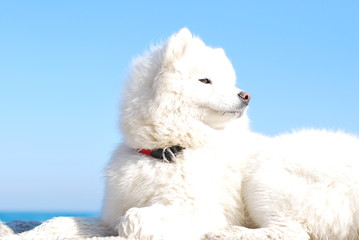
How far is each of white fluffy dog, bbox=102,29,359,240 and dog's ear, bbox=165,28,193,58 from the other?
0.04 ft

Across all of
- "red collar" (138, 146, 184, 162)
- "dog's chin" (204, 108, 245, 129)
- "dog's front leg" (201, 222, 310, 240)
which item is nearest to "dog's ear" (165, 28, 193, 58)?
"dog's chin" (204, 108, 245, 129)

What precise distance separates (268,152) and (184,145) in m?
0.95

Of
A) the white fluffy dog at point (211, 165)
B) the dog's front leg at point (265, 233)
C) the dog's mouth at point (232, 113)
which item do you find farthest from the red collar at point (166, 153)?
the dog's front leg at point (265, 233)

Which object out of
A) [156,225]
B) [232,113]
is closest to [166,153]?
[232,113]

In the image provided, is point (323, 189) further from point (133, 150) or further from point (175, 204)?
point (133, 150)

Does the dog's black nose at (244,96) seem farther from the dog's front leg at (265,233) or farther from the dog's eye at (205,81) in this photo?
the dog's front leg at (265,233)

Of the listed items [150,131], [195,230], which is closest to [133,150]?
[150,131]

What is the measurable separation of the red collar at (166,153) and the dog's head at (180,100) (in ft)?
0.19

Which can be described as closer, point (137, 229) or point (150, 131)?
point (137, 229)

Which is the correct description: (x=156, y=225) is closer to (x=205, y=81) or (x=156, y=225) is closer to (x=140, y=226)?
(x=140, y=226)

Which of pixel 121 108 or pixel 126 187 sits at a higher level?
pixel 121 108

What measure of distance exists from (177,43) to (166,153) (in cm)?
127

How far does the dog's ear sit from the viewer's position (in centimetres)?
519

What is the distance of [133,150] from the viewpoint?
17.5 ft
